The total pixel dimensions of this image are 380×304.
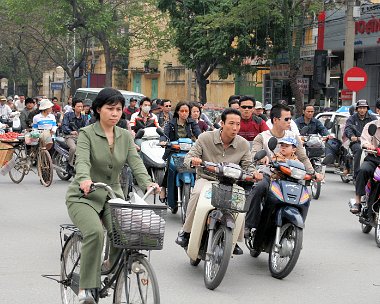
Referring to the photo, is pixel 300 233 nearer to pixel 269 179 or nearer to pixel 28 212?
pixel 269 179

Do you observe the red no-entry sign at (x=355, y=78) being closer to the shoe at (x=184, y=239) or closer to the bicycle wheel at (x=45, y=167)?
the bicycle wheel at (x=45, y=167)

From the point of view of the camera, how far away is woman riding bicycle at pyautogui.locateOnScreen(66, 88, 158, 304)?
224 inches

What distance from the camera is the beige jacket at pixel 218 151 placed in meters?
8.30

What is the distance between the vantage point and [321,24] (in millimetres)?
37062

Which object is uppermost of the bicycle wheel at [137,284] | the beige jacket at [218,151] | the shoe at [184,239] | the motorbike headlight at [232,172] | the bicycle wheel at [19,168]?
the beige jacket at [218,151]

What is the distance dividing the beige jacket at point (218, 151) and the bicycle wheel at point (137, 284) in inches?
109

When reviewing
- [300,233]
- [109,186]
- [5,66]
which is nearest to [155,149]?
[300,233]

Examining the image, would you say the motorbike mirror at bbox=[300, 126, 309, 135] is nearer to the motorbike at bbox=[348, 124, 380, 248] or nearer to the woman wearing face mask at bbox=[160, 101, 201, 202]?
the woman wearing face mask at bbox=[160, 101, 201, 202]

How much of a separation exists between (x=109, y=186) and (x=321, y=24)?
32.1 meters

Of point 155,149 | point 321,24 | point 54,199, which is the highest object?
point 321,24

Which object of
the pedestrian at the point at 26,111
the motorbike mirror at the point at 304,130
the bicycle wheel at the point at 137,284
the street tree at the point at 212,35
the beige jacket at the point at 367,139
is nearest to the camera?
the bicycle wheel at the point at 137,284

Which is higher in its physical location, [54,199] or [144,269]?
[144,269]

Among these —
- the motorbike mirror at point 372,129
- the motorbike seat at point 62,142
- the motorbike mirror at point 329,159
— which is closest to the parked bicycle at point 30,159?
the motorbike seat at point 62,142

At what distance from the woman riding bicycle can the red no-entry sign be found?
20.1 metres
